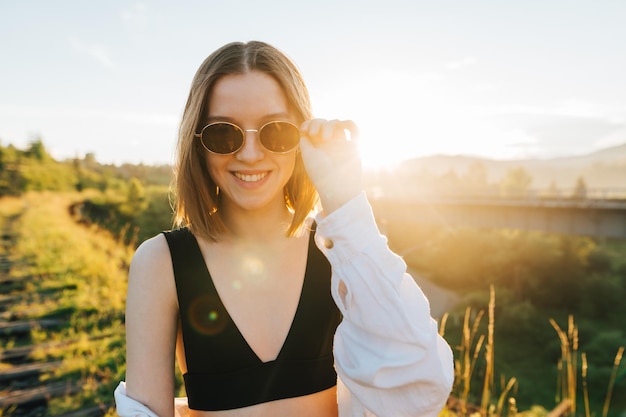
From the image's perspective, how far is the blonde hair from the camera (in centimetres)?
161

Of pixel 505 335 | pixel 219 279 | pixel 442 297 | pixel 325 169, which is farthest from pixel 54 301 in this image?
pixel 442 297

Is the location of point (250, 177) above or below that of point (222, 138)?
below

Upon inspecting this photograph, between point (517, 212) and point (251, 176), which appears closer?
point (251, 176)

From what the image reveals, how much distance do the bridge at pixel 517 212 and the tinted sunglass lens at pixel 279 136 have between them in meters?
17.6

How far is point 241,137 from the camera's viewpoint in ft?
5.10

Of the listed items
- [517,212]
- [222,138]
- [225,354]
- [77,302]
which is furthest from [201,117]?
[517,212]

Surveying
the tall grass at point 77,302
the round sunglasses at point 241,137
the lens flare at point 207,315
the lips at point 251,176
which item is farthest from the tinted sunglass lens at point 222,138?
the tall grass at point 77,302

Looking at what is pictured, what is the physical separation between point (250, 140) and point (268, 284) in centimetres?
53

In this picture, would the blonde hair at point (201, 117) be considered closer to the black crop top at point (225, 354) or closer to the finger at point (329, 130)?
the black crop top at point (225, 354)

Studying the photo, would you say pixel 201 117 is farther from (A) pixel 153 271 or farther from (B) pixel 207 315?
(B) pixel 207 315

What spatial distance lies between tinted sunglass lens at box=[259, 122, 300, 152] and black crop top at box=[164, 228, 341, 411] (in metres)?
0.45

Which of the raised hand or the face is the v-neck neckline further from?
the raised hand

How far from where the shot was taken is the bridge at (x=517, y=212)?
84.0 ft

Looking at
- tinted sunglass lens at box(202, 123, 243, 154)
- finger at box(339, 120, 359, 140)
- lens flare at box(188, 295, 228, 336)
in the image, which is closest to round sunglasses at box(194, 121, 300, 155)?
tinted sunglass lens at box(202, 123, 243, 154)
